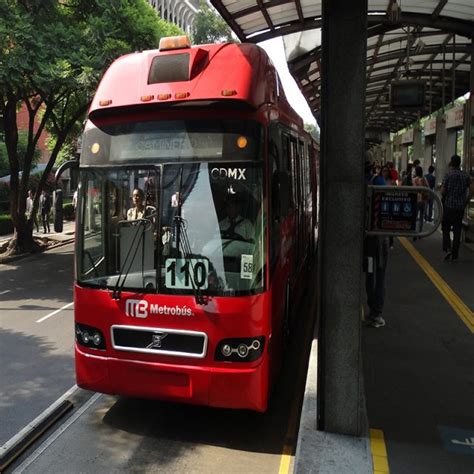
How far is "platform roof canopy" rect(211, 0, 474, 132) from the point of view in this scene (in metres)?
9.85

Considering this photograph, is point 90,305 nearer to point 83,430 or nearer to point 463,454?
point 83,430

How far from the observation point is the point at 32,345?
296 inches

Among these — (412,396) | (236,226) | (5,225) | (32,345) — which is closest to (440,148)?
(412,396)

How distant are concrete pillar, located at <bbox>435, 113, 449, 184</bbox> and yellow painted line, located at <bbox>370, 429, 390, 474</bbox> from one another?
15.8m

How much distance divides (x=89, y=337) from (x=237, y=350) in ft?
4.56

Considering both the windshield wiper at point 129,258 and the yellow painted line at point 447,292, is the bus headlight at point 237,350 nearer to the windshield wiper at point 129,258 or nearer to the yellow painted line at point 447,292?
the windshield wiper at point 129,258

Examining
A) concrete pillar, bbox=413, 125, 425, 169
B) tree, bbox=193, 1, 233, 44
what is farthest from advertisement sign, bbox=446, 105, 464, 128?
tree, bbox=193, 1, 233, 44

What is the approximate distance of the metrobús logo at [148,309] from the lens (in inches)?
175

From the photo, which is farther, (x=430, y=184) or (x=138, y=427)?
(x=430, y=184)

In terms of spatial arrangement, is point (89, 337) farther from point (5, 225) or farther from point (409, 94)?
point (5, 225)

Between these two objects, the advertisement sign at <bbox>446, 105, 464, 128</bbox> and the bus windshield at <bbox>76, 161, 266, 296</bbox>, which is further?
the advertisement sign at <bbox>446, 105, 464, 128</bbox>

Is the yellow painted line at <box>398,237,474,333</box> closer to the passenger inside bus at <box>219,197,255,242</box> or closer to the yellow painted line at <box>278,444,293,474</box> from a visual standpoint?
the yellow painted line at <box>278,444,293,474</box>

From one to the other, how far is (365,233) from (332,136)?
780 mm

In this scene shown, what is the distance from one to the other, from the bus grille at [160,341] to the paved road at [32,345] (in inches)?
53.7
